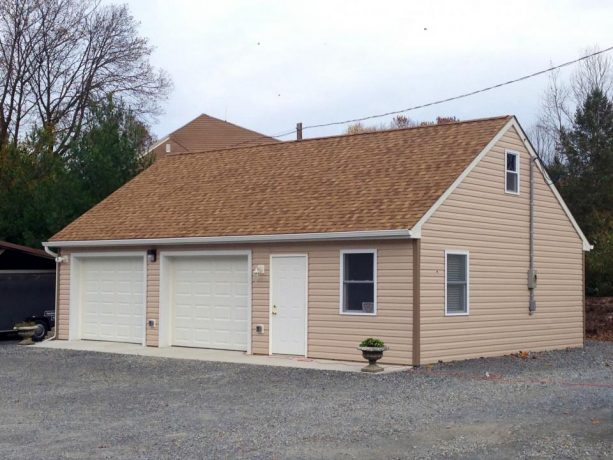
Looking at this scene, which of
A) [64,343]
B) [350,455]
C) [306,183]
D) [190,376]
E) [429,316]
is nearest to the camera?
[350,455]

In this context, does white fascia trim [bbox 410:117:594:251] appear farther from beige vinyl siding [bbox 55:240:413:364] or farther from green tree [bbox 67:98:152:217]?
green tree [bbox 67:98:152:217]

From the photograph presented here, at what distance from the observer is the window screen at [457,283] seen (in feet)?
56.4

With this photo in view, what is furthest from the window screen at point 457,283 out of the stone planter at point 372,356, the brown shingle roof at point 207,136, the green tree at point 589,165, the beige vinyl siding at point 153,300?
the brown shingle roof at point 207,136

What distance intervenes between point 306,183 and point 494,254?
4219 mm

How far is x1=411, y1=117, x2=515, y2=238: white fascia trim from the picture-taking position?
16.0 m

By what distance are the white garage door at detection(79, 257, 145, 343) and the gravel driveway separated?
11.8ft

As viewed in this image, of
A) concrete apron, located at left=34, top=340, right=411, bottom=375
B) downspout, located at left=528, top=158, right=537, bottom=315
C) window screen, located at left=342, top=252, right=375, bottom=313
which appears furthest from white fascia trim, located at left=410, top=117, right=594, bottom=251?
concrete apron, located at left=34, top=340, right=411, bottom=375

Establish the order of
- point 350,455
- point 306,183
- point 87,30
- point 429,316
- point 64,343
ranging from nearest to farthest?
1. point 350,455
2. point 429,316
3. point 306,183
4. point 64,343
5. point 87,30

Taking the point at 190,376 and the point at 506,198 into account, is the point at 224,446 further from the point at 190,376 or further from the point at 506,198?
the point at 506,198

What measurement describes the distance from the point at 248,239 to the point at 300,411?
7058 mm

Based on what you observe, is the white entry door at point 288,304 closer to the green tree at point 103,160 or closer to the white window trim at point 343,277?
the white window trim at point 343,277

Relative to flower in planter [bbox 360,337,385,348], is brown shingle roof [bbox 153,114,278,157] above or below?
above

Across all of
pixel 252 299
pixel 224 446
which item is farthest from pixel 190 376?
pixel 224 446

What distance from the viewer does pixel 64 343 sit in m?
21.0
